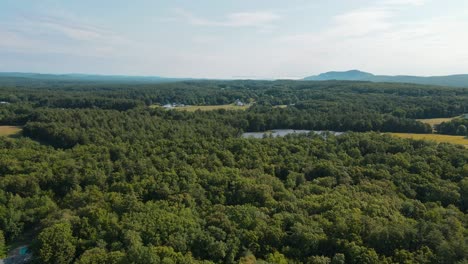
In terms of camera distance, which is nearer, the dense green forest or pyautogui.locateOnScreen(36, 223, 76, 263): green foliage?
the dense green forest

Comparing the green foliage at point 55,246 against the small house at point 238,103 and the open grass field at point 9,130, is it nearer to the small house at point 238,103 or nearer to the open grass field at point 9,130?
the open grass field at point 9,130

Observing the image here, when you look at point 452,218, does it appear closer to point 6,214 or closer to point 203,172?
point 203,172

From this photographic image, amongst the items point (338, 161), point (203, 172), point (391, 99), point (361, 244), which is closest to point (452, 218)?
point (361, 244)

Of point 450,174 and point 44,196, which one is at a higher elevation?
point 450,174

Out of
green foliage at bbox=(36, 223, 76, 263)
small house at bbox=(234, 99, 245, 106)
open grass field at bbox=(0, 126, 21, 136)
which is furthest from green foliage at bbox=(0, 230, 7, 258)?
small house at bbox=(234, 99, 245, 106)

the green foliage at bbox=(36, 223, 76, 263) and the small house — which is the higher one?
the small house

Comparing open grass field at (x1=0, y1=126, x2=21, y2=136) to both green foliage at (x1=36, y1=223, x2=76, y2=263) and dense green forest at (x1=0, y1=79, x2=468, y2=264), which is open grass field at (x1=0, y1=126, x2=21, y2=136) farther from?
green foliage at (x1=36, y1=223, x2=76, y2=263)

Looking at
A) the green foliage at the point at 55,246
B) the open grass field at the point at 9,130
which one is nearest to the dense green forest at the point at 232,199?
the green foliage at the point at 55,246
